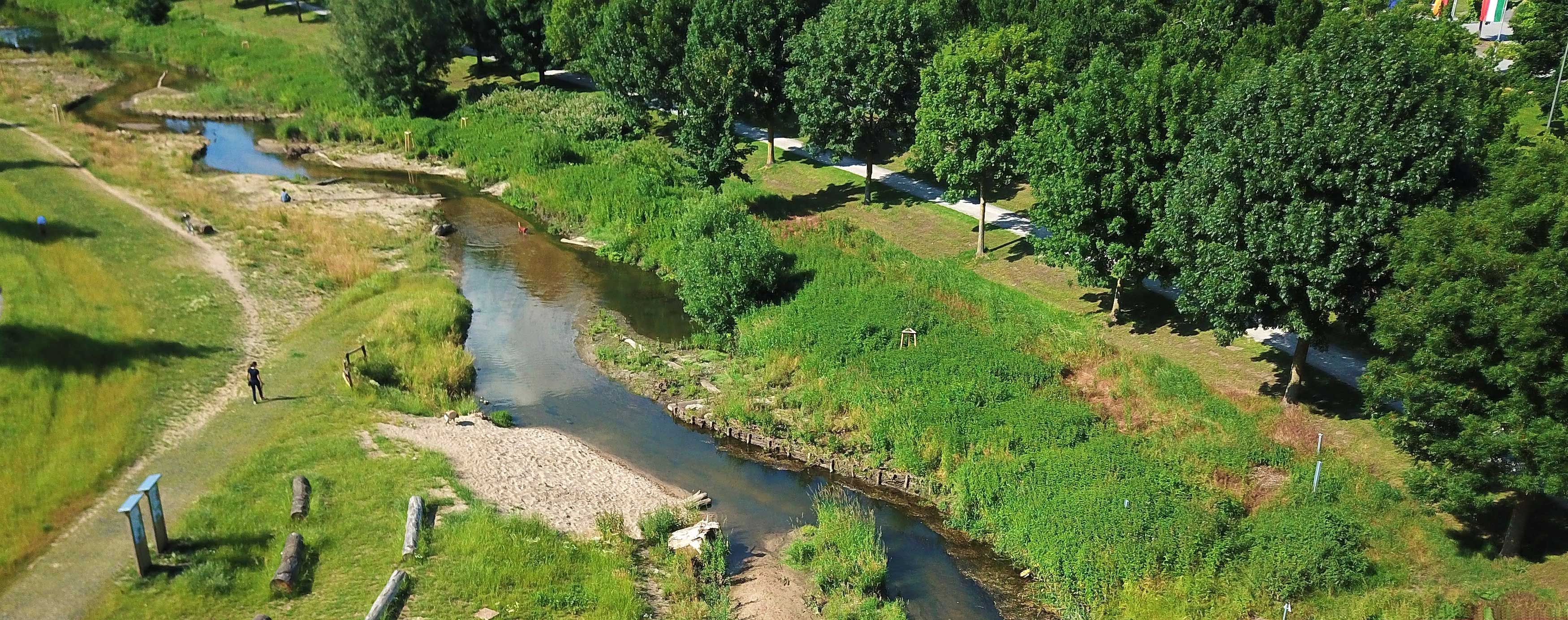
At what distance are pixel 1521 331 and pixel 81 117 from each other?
86626 millimetres

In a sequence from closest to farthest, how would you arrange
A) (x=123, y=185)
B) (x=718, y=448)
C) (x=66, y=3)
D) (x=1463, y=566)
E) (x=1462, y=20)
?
(x=1463, y=566)
(x=718, y=448)
(x=1462, y=20)
(x=123, y=185)
(x=66, y=3)

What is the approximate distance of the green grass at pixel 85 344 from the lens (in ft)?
95.7

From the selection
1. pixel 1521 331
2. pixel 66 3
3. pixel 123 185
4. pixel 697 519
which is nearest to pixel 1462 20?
pixel 1521 331

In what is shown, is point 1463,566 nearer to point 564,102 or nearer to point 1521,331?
point 1521,331

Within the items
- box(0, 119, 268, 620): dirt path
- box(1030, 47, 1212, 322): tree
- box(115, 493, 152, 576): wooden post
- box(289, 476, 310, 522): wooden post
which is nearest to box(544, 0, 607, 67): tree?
box(0, 119, 268, 620): dirt path

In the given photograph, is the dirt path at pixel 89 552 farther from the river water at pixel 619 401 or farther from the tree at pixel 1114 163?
the tree at pixel 1114 163

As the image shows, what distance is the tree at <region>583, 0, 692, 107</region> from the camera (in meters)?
60.0

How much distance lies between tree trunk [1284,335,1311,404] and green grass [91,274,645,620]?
2133cm

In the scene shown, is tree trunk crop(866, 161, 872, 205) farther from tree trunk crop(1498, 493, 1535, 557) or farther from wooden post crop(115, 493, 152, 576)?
wooden post crop(115, 493, 152, 576)

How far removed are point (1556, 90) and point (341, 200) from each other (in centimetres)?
6381

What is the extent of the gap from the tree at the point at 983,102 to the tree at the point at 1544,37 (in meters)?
24.9

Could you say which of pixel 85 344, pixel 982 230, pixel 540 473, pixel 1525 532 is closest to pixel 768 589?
pixel 540 473

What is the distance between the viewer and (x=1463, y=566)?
2483 centimetres

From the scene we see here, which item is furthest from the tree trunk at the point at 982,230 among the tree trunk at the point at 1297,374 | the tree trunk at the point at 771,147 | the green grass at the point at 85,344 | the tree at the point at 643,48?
the green grass at the point at 85,344
